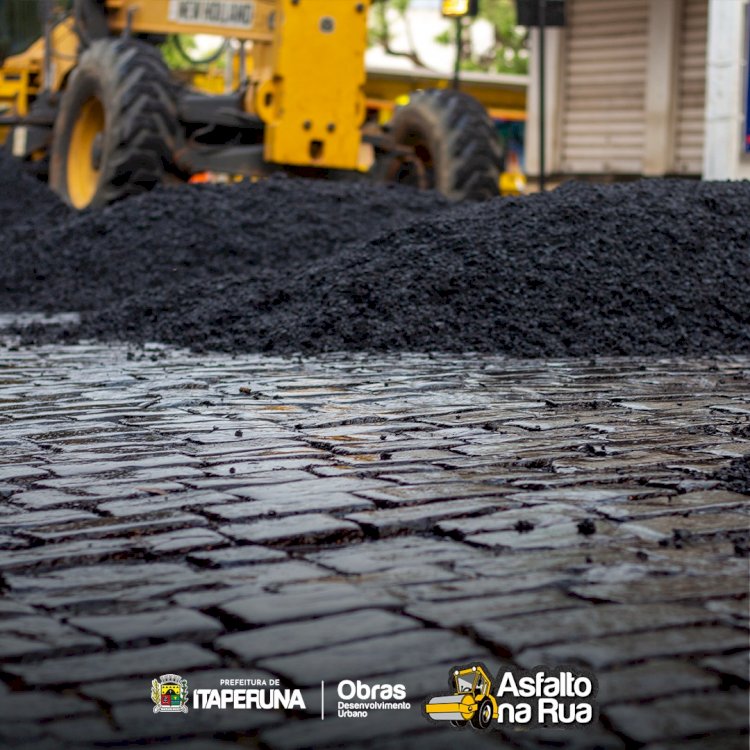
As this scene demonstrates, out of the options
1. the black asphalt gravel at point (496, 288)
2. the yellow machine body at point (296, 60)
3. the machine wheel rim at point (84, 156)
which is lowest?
the black asphalt gravel at point (496, 288)

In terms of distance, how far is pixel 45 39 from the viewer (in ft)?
59.5

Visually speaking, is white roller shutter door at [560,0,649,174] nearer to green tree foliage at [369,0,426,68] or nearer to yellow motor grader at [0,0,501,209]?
yellow motor grader at [0,0,501,209]

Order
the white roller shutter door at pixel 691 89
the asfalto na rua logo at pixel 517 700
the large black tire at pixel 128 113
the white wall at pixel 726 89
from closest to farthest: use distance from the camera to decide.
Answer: the asfalto na rua logo at pixel 517 700, the large black tire at pixel 128 113, the white wall at pixel 726 89, the white roller shutter door at pixel 691 89

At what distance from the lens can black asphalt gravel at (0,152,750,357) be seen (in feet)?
31.9

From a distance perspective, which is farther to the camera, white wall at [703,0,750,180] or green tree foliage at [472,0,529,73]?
green tree foliage at [472,0,529,73]

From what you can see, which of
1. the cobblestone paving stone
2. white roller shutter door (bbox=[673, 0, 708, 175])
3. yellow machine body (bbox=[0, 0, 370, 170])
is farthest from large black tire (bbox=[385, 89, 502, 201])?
the cobblestone paving stone

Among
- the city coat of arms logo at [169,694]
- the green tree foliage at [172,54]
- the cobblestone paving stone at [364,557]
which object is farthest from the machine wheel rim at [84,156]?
the city coat of arms logo at [169,694]

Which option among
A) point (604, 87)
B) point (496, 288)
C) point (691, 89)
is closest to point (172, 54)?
point (604, 87)

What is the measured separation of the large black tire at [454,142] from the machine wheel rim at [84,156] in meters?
3.50

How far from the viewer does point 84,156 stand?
693 inches

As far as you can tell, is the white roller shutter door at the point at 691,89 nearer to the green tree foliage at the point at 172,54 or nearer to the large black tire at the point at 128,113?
the green tree foliage at the point at 172,54

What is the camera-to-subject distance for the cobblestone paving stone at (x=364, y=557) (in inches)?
114

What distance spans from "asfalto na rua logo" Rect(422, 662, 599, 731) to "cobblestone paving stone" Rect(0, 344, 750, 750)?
0.04 metres

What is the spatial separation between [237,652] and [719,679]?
942 millimetres
